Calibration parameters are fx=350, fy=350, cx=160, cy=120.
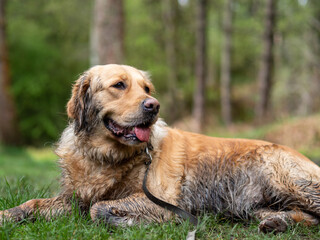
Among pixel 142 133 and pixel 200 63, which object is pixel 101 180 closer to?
pixel 142 133

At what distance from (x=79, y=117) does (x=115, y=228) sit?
→ 48.3 inches

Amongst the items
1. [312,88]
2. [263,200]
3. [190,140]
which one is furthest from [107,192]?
[312,88]

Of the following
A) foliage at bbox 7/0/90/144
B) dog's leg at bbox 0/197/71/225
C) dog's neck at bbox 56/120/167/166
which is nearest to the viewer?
dog's leg at bbox 0/197/71/225

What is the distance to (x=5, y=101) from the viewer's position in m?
13.9

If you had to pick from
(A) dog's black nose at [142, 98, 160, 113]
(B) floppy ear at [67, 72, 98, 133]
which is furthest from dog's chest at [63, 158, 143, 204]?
(A) dog's black nose at [142, 98, 160, 113]

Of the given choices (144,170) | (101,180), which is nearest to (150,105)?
(144,170)

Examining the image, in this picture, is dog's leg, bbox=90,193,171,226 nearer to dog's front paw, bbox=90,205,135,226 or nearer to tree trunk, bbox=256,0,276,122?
dog's front paw, bbox=90,205,135,226

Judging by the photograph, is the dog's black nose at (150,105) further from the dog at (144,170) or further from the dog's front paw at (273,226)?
the dog's front paw at (273,226)

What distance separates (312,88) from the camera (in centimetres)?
1516

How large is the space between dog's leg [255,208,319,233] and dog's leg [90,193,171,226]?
921 mm

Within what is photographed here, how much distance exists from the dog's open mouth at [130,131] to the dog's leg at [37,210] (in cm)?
89

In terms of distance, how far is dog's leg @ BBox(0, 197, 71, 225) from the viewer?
3.29 meters

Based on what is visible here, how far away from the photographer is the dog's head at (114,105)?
340 cm

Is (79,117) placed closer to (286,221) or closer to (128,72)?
(128,72)
